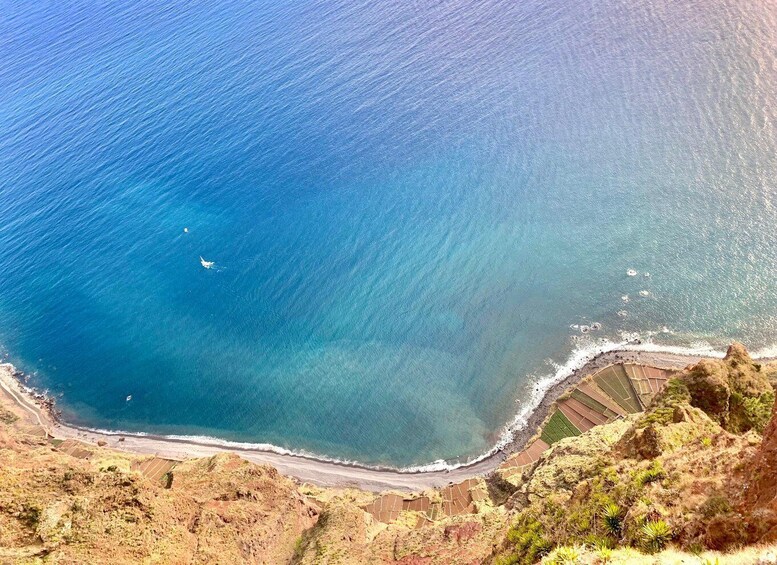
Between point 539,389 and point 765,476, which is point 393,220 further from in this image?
point 765,476

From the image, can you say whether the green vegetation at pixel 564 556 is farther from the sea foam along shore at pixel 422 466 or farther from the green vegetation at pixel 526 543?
the sea foam along shore at pixel 422 466

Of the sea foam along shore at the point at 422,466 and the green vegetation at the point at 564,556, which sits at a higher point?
the sea foam along shore at the point at 422,466

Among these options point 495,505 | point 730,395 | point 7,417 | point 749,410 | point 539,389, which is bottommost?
point 495,505

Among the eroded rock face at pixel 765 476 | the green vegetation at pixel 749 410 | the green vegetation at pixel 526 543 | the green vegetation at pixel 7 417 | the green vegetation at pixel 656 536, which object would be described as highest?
the green vegetation at pixel 749 410

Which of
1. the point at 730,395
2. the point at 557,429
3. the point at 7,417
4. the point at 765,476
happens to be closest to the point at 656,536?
the point at 765,476

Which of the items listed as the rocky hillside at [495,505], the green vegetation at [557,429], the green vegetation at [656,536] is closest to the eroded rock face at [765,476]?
the rocky hillside at [495,505]

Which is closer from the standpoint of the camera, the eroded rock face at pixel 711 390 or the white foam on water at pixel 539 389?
the eroded rock face at pixel 711 390

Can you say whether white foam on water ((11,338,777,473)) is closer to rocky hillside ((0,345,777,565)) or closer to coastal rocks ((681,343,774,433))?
rocky hillside ((0,345,777,565))
